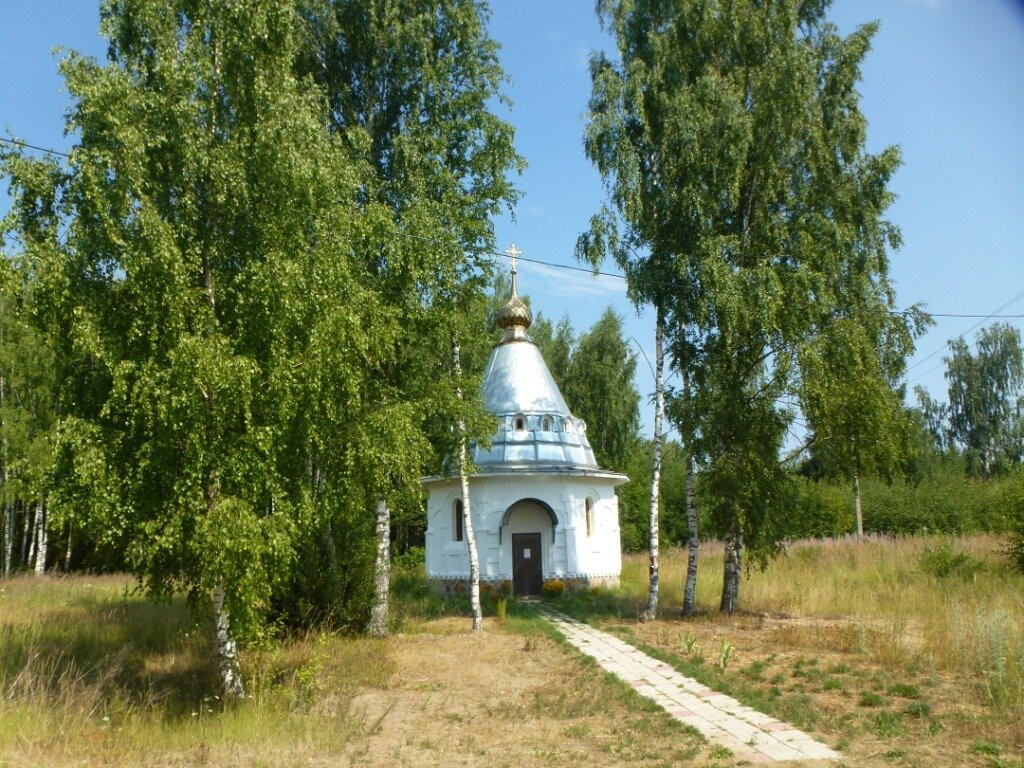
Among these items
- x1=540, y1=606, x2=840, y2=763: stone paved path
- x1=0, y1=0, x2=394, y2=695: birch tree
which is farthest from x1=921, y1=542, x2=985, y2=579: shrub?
x1=0, y1=0, x2=394, y2=695: birch tree

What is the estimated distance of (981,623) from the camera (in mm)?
10234

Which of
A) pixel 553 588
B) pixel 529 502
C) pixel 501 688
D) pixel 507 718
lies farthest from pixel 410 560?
pixel 507 718

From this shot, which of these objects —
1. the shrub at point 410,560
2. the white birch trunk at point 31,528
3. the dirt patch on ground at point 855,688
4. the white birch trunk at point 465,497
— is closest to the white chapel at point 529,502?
the white birch trunk at point 465,497

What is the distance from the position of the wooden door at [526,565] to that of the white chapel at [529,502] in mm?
29

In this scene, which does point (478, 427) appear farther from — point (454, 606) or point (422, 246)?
point (454, 606)

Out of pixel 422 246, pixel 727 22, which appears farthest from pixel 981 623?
pixel 727 22

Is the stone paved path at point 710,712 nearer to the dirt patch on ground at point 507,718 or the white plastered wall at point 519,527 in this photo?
the dirt patch on ground at point 507,718

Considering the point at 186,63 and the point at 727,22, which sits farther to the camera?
the point at 727,22

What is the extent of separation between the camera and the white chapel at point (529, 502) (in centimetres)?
2322

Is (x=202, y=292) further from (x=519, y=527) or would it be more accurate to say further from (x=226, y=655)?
(x=519, y=527)

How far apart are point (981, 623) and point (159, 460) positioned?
9930 mm

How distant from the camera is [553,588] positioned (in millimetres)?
22688

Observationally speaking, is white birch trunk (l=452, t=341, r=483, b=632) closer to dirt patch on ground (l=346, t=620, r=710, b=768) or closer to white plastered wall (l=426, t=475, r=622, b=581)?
dirt patch on ground (l=346, t=620, r=710, b=768)

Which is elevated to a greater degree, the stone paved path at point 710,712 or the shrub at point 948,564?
the shrub at point 948,564
